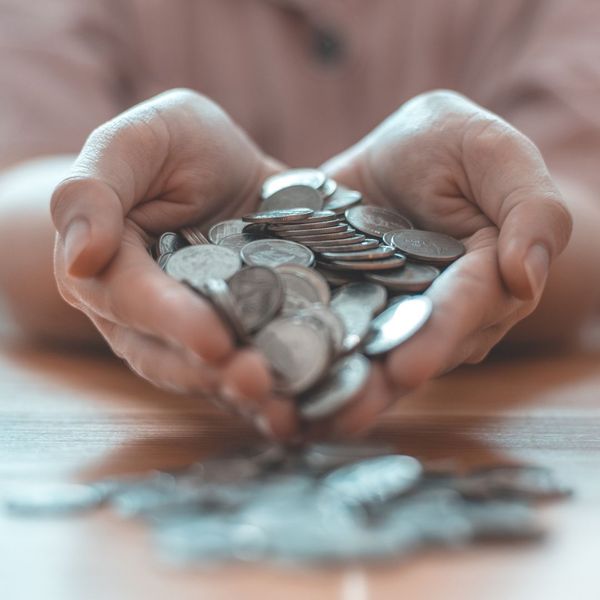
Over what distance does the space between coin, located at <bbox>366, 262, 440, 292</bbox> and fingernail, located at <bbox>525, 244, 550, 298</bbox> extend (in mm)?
135

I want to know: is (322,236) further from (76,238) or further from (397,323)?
(76,238)

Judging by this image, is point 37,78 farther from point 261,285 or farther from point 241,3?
point 261,285

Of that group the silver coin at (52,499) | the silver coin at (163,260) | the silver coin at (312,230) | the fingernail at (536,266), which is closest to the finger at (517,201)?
the fingernail at (536,266)

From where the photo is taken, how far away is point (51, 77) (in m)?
2.29

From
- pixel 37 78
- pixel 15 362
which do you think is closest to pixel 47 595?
pixel 15 362

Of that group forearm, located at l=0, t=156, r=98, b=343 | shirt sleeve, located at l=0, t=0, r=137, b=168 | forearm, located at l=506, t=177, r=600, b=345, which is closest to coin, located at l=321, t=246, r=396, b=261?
forearm, located at l=506, t=177, r=600, b=345

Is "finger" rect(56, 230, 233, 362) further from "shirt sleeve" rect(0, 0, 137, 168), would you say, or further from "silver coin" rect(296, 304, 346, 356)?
"shirt sleeve" rect(0, 0, 137, 168)

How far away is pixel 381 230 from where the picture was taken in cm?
139

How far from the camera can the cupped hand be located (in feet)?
3.55

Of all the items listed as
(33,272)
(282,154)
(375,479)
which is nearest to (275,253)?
(375,479)

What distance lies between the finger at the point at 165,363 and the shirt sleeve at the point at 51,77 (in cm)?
115

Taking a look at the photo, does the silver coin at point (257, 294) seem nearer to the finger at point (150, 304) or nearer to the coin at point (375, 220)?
the finger at point (150, 304)

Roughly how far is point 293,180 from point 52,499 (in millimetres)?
770

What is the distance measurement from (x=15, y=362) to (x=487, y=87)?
136 centimetres
